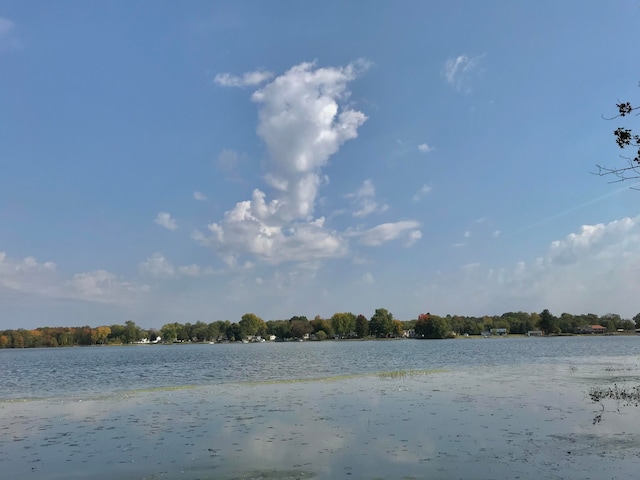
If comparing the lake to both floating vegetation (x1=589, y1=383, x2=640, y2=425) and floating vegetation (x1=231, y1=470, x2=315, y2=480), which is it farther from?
floating vegetation (x1=589, y1=383, x2=640, y2=425)

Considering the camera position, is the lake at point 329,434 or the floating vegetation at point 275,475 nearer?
the floating vegetation at point 275,475

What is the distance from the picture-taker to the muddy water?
14750 mm

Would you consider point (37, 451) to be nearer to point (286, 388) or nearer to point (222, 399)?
point (222, 399)

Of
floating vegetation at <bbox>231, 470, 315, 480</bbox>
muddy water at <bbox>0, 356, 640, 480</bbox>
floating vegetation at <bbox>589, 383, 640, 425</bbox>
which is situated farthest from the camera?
floating vegetation at <bbox>589, 383, 640, 425</bbox>

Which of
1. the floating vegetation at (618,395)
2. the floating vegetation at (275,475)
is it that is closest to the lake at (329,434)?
the floating vegetation at (275,475)

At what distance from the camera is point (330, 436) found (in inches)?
753

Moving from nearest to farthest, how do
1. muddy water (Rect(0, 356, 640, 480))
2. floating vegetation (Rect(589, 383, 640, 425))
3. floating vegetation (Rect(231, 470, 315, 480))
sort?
floating vegetation (Rect(231, 470, 315, 480))
muddy water (Rect(0, 356, 640, 480))
floating vegetation (Rect(589, 383, 640, 425))

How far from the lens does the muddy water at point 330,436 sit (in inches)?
581

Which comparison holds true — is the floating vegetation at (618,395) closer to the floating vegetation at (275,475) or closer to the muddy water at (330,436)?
the muddy water at (330,436)

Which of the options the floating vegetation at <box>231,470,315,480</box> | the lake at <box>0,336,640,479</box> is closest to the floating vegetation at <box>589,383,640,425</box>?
the lake at <box>0,336,640,479</box>

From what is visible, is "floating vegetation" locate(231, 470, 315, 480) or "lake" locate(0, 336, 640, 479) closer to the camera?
"floating vegetation" locate(231, 470, 315, 480)

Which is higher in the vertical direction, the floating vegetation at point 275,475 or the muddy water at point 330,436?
the floating vegetation at point 275,475

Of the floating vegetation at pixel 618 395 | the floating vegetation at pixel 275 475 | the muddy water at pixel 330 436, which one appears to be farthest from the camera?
the floating vegetation at pixel 618 395

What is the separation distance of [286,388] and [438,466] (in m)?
22.6
